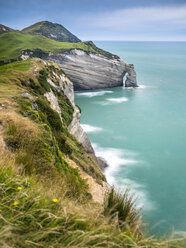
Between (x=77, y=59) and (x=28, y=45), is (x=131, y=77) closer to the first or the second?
(x=77, y=59)

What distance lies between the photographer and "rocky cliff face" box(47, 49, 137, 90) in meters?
61.3

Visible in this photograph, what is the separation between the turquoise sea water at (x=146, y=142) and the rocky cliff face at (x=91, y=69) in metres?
3.64

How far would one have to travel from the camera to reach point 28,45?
2606 inches

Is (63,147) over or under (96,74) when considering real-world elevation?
under

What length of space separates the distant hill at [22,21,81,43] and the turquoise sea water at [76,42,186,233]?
85.1 m

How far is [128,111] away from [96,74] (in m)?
21.0

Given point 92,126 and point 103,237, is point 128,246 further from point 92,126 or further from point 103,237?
point 92,126

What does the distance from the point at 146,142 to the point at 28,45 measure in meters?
51.5

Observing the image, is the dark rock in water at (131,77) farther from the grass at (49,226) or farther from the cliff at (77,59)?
the grass at (49,226)

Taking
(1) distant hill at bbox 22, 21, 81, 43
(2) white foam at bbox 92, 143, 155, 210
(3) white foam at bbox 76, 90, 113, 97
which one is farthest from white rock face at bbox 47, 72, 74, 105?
(1) distant hill at bbox 22, 21, 81, 43

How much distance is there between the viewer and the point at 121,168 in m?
25.2

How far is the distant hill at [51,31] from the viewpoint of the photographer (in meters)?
129

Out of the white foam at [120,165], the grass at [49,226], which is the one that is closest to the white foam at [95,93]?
the white foam at [120,165]

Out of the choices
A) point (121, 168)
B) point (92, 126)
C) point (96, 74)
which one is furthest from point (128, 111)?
point (121, 168)
